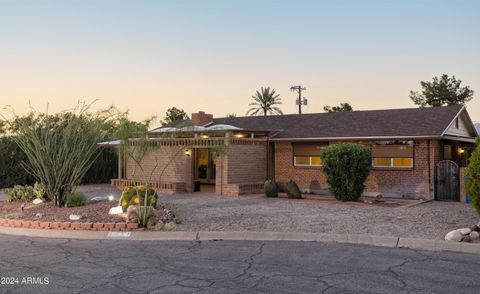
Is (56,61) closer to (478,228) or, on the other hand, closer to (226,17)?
(226,17)

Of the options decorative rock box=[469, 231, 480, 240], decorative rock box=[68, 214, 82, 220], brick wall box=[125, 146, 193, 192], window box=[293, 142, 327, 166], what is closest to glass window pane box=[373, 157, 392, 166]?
window box=[293, 142, 327, 166]

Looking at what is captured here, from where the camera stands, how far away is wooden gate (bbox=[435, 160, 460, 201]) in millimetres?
18436

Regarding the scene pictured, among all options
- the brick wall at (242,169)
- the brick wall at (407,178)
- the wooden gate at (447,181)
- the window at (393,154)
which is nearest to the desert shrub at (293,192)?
the brick wall at (242,169)

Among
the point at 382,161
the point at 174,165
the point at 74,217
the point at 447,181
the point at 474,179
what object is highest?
the point at 382,161

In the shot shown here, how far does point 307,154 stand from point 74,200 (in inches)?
455

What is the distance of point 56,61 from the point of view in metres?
19.8

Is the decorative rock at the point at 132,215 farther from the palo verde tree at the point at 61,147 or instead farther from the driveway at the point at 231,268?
the palo verde tree at the point at 61,147

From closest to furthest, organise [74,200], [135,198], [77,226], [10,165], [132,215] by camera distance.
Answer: [77,226]
[132,215]
[135,198]
[74,200]
[10,165]

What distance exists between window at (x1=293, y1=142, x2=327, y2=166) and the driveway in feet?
41.0

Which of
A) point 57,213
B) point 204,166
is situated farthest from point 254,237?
point 204,166

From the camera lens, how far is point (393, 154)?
19906 mm

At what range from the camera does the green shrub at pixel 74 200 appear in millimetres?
14279

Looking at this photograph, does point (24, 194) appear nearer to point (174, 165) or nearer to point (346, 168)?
point (174, 165)

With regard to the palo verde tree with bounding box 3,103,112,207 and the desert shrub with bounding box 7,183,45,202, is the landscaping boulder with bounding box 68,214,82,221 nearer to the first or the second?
the palo verde tree with bounding box 3,103,112,207
